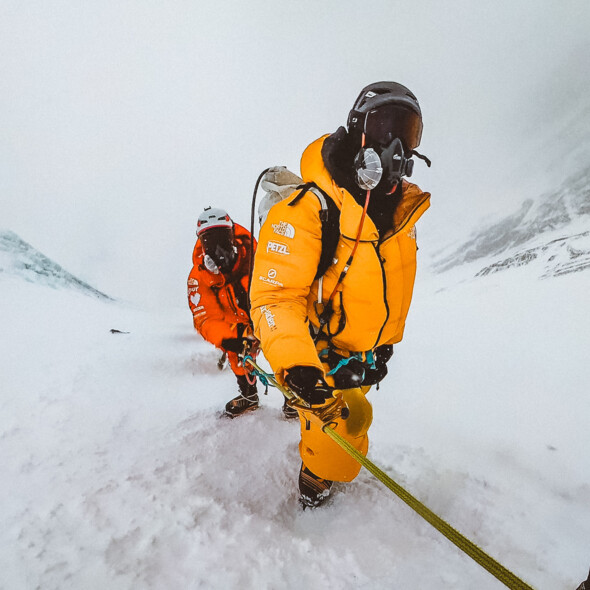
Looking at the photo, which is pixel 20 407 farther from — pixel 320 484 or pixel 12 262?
pixel 12 262

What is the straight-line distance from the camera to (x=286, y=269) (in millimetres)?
1799

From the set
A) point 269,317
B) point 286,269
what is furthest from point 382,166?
point 269,317

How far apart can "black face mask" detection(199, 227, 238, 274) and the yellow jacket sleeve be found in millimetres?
1877

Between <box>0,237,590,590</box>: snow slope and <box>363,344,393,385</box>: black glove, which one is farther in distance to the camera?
<box>363,344,393,385</box>: black glove

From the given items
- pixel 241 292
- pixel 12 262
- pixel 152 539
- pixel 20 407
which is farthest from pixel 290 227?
pixel 12 262

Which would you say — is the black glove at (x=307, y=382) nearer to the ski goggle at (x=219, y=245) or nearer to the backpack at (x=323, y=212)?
the backpack at (x=323, y=212)

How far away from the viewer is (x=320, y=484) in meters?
2.24

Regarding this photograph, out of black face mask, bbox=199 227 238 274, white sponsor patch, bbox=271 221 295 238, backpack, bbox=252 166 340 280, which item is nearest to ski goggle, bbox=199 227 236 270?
black face mask, bbox=199 227 238 274

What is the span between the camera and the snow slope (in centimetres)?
172

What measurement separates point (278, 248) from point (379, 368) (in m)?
1.24

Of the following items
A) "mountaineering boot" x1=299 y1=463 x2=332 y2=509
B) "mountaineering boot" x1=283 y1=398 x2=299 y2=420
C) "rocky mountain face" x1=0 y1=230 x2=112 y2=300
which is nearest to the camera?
"mountaineering boot" x1=299 y1=463 x2=332 y2=509

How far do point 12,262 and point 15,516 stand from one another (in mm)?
6631

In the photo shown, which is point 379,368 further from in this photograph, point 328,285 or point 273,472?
point 273,472

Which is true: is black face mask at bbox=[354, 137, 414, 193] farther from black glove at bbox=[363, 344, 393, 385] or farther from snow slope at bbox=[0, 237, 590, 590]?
snow slope at bbox=[0, 237, 590, 590]
